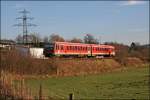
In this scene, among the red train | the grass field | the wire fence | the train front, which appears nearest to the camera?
the wire fence

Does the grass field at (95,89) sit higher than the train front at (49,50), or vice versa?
the train front at (49,50)

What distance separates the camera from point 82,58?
5972cm

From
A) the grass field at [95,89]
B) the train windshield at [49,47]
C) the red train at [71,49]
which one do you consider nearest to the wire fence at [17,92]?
the grass field at [95,89]

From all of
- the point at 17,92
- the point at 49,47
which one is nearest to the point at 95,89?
the point at 17,92

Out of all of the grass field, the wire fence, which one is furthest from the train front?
the wire fence

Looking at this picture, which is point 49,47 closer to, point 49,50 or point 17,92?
point 49,50

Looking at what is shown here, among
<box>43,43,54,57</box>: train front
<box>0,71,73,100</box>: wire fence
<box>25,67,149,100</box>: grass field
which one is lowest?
<box>25,67,149,100</box>: grass field

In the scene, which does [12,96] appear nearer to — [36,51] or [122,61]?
[36,51]

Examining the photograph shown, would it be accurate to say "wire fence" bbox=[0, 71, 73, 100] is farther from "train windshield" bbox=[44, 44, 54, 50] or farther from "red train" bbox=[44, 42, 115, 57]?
"train windshield" bbox=[44, 44, 54, 50]

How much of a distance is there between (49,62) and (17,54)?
5.40 m

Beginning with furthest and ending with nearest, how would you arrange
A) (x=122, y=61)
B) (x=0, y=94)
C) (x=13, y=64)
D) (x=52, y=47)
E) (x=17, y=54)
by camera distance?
(x=122, y=61)
(x=52, y=47)
(x=17, y=54)
(x=13, y=64)
(x=0, y=94)

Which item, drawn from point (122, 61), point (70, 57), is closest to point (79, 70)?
point (70, 57)

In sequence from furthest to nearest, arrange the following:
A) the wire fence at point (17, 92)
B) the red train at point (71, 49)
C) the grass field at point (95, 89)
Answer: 1. the red train at point (71, 49)
2. the grass field at point (95, 89)
3. the wire fence at point (17, 92)

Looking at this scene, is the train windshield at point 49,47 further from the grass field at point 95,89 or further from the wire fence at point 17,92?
the wire fence at point 17,92
